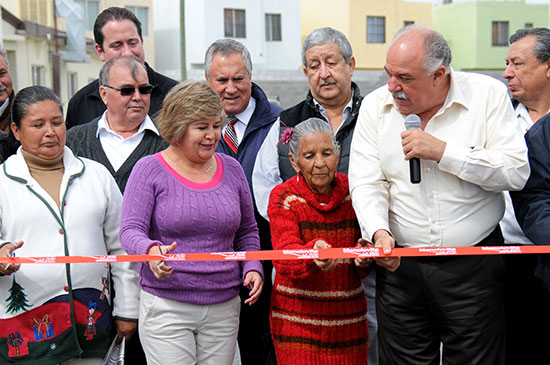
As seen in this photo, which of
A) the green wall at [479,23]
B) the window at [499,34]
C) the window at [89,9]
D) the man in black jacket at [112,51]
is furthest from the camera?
the window at [499,34]

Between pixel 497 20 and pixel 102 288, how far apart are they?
38.8 m

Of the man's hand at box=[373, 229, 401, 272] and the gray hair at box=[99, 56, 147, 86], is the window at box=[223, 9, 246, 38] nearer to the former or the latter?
the gray hair at box=[99, 56, 147, 86]

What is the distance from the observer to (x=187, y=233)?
3.63m

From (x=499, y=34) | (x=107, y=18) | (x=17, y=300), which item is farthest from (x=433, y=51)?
(x=499, y=34)

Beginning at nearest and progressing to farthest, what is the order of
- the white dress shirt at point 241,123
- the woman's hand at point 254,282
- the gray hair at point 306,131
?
the woman's hand at point 254,282 < the gray hair at point 306,131 < the white dress shirt at point 241,123

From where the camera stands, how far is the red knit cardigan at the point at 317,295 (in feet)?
12.7

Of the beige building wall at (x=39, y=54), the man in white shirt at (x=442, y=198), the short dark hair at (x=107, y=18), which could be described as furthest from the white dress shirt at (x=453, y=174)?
the beige building wall at (x=39, y=54)

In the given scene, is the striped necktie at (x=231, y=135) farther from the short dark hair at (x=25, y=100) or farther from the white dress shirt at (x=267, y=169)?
the short dark hair at (x=25, y=100)

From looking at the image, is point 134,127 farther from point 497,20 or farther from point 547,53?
point 497,20

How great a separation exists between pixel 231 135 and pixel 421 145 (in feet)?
6.36

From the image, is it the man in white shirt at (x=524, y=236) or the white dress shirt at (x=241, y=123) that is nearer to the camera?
the man in white shirt at (x=524, y=236)

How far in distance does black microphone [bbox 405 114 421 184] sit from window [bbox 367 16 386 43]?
33737 mm

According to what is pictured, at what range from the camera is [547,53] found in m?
4.61

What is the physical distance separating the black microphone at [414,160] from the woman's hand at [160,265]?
4.16ft
